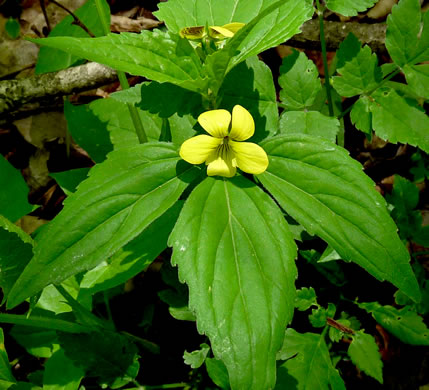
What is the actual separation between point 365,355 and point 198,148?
117 cm

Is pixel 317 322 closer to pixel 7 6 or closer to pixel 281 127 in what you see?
pixel 281 127

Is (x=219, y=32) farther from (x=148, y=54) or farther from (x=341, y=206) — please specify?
(x=341, y=206)

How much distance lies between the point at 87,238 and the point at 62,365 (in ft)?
2.71

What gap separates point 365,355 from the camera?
5.89ft

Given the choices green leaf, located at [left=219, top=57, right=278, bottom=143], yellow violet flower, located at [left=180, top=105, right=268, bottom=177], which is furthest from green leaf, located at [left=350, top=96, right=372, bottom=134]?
yellow violet flower, located at [left=180, top=105, right=268, bottom=177]

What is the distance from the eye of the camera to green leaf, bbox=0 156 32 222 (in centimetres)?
208

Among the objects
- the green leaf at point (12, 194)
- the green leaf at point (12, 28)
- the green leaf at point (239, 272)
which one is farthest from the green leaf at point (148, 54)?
the green leaf at point (12, 28)

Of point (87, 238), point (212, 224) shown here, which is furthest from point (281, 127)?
point (87, 238)

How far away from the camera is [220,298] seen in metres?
1.24

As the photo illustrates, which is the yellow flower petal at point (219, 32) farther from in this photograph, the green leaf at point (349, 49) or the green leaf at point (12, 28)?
the green leaf at point (12, 28)

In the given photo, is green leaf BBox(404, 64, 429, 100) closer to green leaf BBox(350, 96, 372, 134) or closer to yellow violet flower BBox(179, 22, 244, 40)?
green leaf BBox(350, 96, 372, 134)

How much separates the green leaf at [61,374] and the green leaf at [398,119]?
1619 millimetres

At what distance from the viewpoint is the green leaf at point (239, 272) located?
3.99ft

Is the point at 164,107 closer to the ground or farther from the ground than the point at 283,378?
farther from the ground
